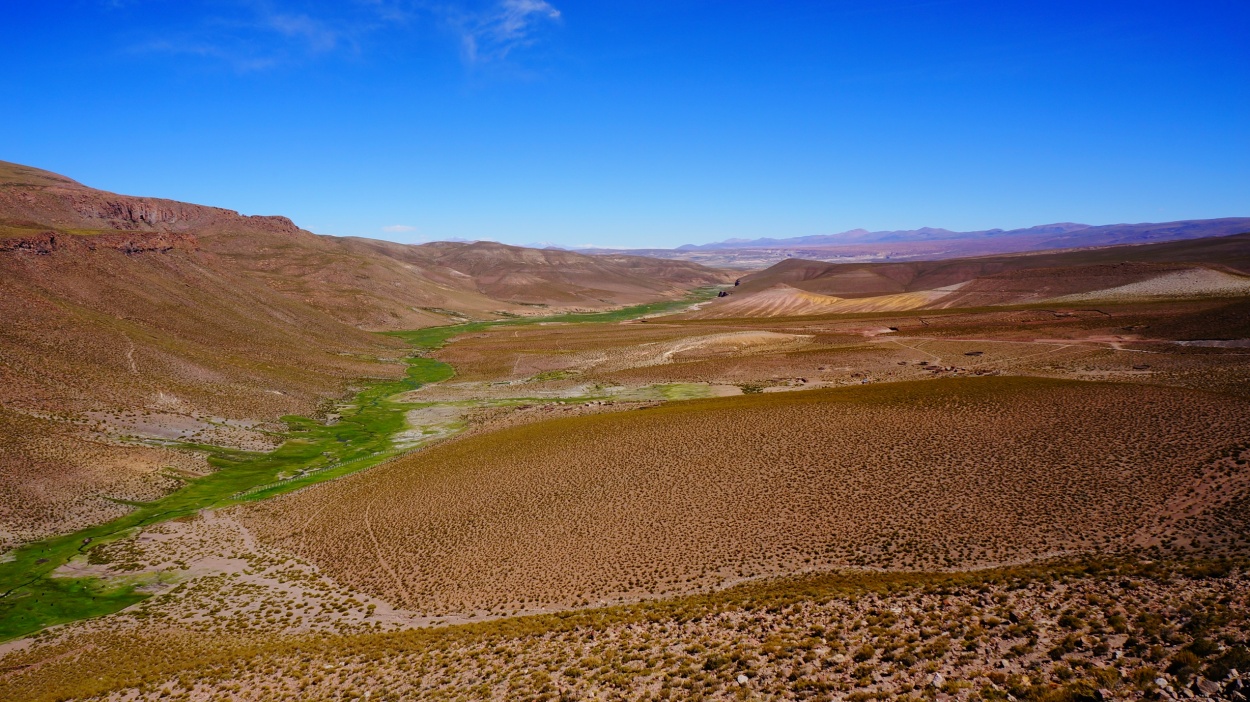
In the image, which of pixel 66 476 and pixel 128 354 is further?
pixel 128 354

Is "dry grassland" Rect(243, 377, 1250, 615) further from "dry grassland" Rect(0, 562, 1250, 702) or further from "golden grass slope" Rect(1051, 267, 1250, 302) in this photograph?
"golden grass slope" Rect(1051, 267, 1250, 302)

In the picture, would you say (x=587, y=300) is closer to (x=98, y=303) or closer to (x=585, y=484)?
(x=98, y=303)

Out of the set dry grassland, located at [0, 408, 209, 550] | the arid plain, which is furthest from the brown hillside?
the arid plain

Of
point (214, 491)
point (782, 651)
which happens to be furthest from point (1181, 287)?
point (214, 491)

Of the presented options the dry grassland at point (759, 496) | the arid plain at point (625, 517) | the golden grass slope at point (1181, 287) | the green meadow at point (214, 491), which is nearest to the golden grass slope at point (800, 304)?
the golden grass slope at point (1181, 287)

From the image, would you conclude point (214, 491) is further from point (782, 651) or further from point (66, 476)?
point (782, 651)

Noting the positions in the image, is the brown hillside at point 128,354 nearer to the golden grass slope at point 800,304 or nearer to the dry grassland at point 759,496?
the dry grassland at point 759,496
